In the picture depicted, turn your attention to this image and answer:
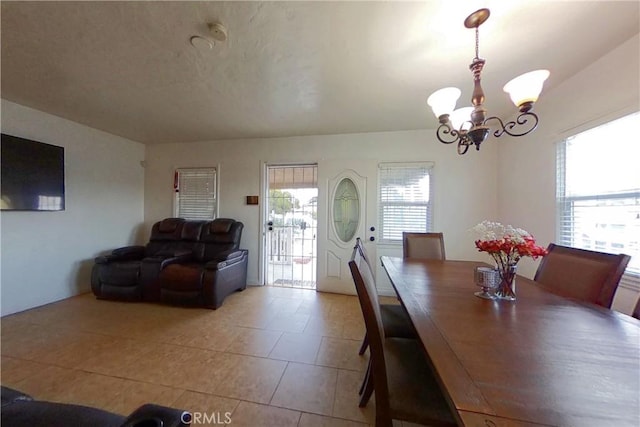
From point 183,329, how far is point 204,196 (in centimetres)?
232

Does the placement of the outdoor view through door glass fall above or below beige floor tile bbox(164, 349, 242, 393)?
above

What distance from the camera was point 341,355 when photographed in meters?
2.02

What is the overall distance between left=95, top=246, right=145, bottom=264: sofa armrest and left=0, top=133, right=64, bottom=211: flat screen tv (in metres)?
0.80

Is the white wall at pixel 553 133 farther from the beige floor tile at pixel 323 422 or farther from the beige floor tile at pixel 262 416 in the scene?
the beige floor tile at pixel 262 416

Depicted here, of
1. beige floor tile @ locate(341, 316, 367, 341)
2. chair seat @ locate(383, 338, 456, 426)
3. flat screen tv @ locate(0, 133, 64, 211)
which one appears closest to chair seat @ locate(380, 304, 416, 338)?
chair seat @ locate(383, 338, 456, 426)

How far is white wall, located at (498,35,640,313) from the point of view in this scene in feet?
5.45

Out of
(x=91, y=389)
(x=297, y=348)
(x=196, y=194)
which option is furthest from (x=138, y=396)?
(x=196, y=194)

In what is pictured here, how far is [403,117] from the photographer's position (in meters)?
2.99

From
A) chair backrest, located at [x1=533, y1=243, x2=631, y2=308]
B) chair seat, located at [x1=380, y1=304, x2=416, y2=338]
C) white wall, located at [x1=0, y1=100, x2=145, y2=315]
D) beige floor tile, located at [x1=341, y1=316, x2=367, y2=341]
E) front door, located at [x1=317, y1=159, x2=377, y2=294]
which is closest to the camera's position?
chair backrest, located at [x1=533, y1=243, x2=631, y2=308]

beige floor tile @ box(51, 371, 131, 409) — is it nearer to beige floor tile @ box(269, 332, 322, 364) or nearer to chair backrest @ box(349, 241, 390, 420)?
beige floor tile @ box(269, 332, 322, 364)

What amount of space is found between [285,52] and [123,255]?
348cm

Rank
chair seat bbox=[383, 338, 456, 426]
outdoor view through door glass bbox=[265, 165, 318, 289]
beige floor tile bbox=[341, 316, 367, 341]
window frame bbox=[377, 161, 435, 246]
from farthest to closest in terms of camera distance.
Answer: outdoor view through door glass bbox=[265, 165, 318, 289] < window frame bbox=[377, 161, 435, 246] < beige floor tile bbox=[341, 316, 367, 341] < chair seat bbox=[383, 338, 456, 426]

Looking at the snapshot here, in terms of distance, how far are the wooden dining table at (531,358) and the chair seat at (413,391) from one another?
0.21 m

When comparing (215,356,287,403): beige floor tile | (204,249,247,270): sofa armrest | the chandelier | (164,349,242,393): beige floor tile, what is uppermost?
the chandelier
